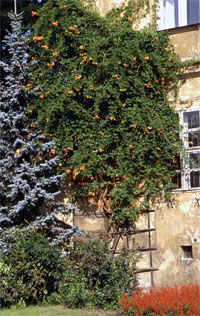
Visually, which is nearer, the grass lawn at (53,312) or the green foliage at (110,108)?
the grass lawn at (53,312)

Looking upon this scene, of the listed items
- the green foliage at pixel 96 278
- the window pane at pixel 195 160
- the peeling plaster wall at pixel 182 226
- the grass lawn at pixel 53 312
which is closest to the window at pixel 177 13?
the peeling plaster wall at pixel 182 226

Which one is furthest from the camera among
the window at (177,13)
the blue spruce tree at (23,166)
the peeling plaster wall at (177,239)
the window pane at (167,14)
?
the window pane at (167,14)

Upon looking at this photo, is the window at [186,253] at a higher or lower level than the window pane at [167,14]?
lower

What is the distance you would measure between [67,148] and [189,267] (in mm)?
3685

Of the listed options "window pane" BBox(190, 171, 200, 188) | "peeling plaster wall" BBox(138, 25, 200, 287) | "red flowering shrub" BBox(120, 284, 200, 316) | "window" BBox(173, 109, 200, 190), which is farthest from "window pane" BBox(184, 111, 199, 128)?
"red flowering shrub" BBox(120, 284, 200, 316)

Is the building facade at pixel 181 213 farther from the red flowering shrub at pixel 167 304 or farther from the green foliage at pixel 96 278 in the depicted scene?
the red flowering shrub at pixel 167 304

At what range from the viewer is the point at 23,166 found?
11.1 m

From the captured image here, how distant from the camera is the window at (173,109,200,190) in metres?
10.8

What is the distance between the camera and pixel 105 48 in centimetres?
1142

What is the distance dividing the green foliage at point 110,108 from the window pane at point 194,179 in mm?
456

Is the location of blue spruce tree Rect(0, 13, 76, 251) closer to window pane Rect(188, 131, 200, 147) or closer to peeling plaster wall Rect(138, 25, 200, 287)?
peeling plaster wall Rect(138, 25, 200, 287)

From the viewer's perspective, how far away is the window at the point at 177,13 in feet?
36.9

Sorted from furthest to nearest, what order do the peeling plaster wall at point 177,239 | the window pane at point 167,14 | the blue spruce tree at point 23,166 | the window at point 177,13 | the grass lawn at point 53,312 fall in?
the window pane at point 167,14
the window at point 177,13
the blue spruce tree at point 23,166
the peeling plaster wall at point 177,239
the grass lawn at point 53,312

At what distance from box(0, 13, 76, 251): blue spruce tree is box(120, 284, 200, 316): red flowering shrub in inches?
136
